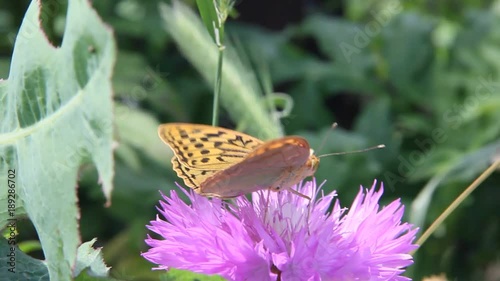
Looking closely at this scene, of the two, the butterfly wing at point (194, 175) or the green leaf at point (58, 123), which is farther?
the butterfly wing at point (194, 175)

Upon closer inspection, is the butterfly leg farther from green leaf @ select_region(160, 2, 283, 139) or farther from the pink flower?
green leaf @ select_region(160, 2, 283, 139)

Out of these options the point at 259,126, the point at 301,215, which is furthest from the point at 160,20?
the point at 301,215

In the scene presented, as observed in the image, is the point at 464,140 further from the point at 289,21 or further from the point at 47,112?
the point at 47,112
